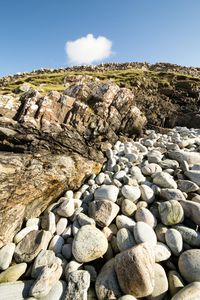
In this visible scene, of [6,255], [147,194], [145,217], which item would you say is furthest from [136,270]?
[6,255]

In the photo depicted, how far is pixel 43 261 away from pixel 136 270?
1.87 meters

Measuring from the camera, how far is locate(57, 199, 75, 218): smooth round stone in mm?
5855

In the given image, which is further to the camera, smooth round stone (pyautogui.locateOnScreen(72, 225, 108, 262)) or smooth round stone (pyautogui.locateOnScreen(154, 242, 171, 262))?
smooth round stone (pyautogui.locateOnScreen(72, 225, 108, 262))

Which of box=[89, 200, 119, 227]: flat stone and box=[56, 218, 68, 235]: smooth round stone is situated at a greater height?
box=[89, 200, 119, 227]: flat stone

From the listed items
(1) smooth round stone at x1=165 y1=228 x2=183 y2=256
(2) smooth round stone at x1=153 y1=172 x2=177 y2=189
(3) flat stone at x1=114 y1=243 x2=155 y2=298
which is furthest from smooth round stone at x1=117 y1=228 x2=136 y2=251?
(2) smooth round stone at x1=153 y1=172 x2=177 y2=189

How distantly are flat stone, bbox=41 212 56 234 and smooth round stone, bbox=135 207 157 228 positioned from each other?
2.03 metres

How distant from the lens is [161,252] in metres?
4.77

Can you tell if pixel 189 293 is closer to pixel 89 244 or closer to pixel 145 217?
pixel 145 217

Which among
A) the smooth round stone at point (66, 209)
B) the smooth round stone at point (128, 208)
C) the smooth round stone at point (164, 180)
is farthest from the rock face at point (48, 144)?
the smooth round stone at point (164, 180)

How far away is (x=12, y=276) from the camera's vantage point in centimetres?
448

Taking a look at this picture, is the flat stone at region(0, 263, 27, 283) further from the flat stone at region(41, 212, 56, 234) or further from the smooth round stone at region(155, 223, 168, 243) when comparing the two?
the smooth round stone at region(155, 223, 168, 243)

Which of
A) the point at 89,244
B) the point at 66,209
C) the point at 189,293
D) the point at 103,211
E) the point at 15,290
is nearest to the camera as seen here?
the point at 189,293

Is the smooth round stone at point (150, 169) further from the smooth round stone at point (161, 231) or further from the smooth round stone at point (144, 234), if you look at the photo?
the smooth round stone at point (144, 234)

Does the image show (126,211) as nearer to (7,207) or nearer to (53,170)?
(53,170)
